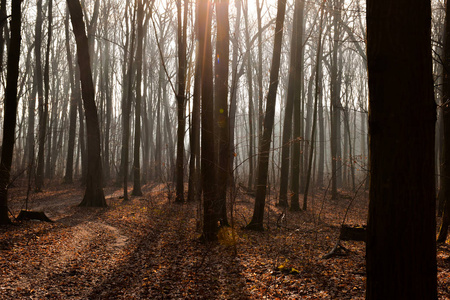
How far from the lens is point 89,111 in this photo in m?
11.4

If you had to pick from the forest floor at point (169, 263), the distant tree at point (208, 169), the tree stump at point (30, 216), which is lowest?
the forest floor at point (169, 263)

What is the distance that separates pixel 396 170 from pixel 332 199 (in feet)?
48.4

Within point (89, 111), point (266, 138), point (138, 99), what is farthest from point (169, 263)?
point (138, 99)

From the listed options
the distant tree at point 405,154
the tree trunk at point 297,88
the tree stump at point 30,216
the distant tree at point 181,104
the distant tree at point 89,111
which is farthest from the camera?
the distant tree at point 181,104

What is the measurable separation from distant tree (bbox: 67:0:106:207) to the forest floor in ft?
7.66

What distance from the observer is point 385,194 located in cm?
216

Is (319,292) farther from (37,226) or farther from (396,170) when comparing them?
(37,226)

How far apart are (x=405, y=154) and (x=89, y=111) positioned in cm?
1117

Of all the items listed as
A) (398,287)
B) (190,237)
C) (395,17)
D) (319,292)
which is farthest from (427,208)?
(190,237)

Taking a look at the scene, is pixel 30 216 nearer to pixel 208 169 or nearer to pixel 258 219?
pixel 208 169

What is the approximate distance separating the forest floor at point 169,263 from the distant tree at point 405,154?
2287 millimetres

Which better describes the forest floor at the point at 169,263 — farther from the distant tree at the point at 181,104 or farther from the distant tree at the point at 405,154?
the distant tree at the point at 181,104

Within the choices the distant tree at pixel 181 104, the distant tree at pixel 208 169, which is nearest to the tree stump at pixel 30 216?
the distant tree at pixel 208 169

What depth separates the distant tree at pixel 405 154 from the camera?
2.10 metres
